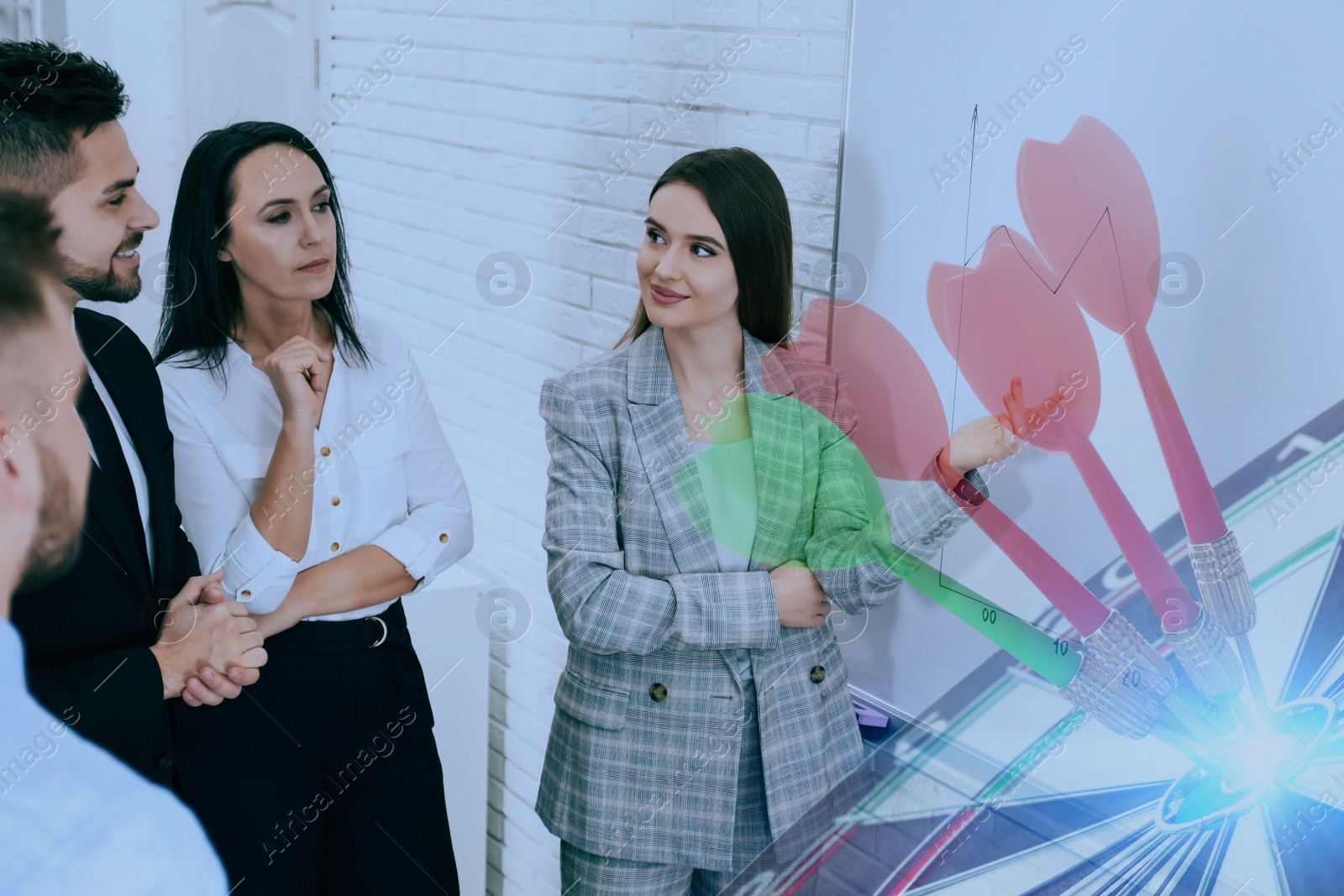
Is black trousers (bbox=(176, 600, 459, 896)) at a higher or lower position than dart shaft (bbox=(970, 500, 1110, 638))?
lower

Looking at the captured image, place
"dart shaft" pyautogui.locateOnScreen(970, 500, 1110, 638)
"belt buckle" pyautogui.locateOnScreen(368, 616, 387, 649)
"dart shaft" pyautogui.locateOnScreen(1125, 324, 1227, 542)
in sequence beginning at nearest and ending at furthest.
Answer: "dart shaft" pyautogui.locateOnScreen(1125, 324, 1227, 542)
"dart shaft" pyautogui.locateOnScreen(970, 500, 1110, 638)
"belt buckle" pyautogui.locateOnScreen(368, 616, 387, 649)

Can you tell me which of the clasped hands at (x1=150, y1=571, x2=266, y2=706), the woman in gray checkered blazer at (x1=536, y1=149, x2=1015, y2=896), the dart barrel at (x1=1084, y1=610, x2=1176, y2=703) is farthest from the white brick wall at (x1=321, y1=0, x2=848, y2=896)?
the dart barrel at (x1=1084, y1=610, x2=1176, y2=703)

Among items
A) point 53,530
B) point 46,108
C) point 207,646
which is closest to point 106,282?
point 46,108

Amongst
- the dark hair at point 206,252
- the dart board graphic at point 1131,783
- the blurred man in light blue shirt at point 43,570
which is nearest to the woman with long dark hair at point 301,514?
the dark hair at point 206,252

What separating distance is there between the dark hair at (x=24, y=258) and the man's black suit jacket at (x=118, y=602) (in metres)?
0.06

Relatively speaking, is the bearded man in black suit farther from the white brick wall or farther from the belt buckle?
the white brick wall

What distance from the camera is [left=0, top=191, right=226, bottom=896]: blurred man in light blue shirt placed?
136 cm

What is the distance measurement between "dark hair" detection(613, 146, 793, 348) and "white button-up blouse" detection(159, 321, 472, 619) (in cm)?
51

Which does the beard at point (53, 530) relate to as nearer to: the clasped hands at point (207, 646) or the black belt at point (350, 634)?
the clasped hands at point (207, 646)

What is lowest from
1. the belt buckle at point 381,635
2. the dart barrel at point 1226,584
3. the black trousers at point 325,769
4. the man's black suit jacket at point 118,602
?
the black trousers at point 325,769

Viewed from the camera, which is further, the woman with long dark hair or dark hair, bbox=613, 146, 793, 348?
dark hair, bbox=613, 146, 793, 348

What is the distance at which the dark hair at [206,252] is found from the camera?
1479 mm

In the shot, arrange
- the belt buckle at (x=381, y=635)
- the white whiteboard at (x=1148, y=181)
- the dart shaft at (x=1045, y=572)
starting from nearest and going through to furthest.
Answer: the white whiteboard at (x=1148, y=181) → the dart shaft at (x=1045, y=572) → the belt buckle at (x=381, y=635)

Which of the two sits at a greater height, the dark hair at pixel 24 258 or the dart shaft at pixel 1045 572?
the dark hair at pixel 24 258
